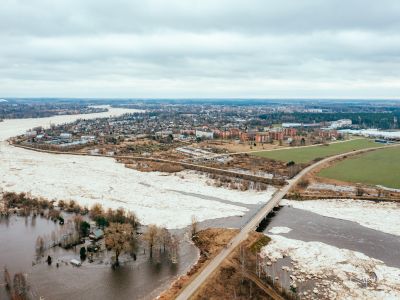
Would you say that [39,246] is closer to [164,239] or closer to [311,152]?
[164,239]

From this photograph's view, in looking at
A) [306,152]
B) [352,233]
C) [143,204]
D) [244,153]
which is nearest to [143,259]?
[143,204]

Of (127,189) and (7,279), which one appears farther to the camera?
(127,189)

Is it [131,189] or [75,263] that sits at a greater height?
[131,189]

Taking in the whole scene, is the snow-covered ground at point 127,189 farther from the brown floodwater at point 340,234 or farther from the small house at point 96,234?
the brown floodwater at point 340,234

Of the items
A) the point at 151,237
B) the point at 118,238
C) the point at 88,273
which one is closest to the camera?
the point at 88,273

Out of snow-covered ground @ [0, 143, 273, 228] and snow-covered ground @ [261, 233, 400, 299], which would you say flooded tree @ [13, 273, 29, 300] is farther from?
snow-covered ground @ [261, 233, 400, 299]

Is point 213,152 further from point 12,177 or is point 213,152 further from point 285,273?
point 285,273

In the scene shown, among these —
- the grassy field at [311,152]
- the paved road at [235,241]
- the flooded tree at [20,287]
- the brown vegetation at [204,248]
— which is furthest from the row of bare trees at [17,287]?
the grassy field at [311,152]

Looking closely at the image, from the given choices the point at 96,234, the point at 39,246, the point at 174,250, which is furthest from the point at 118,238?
the point at 39,246
